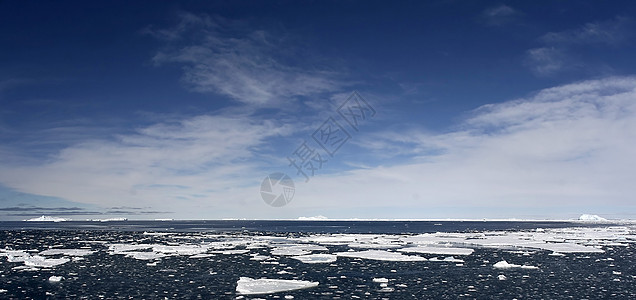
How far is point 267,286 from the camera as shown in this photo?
15641 mm

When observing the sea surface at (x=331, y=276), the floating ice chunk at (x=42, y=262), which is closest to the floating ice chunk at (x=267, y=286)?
the sea surface at (x=331, y=276)

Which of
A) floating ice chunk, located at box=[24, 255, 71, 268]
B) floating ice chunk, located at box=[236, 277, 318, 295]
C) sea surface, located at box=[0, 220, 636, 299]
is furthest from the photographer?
floating ice chunk, located at box=[24, 255, 71, 268]

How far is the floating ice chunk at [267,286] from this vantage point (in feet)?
48.8

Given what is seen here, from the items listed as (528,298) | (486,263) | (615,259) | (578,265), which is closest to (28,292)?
(528,298)

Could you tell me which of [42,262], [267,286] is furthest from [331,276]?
[42,262]

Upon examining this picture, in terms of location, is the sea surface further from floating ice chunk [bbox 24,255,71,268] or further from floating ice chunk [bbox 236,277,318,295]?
floating ice chunk [bbox 236,277,318,295]

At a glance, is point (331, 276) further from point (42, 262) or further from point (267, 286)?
point (42, 262)

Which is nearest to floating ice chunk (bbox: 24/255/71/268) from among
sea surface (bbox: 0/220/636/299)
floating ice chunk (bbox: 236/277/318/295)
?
sea surface (bbox: 0/220/636/299)

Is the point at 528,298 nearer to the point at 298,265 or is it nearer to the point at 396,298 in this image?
the point at 396,298

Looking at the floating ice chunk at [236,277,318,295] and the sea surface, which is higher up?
the floating ice chunk at [236,277,318,295]

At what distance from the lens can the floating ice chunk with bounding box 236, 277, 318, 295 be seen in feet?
48.8

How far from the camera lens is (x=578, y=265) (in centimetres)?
2300

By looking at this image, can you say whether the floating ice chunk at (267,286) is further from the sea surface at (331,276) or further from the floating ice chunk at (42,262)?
the floating ice chunk at (42,262)

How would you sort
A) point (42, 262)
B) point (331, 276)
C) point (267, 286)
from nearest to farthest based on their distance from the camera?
point (267, 286), point (331, 276), point (42, 262)
